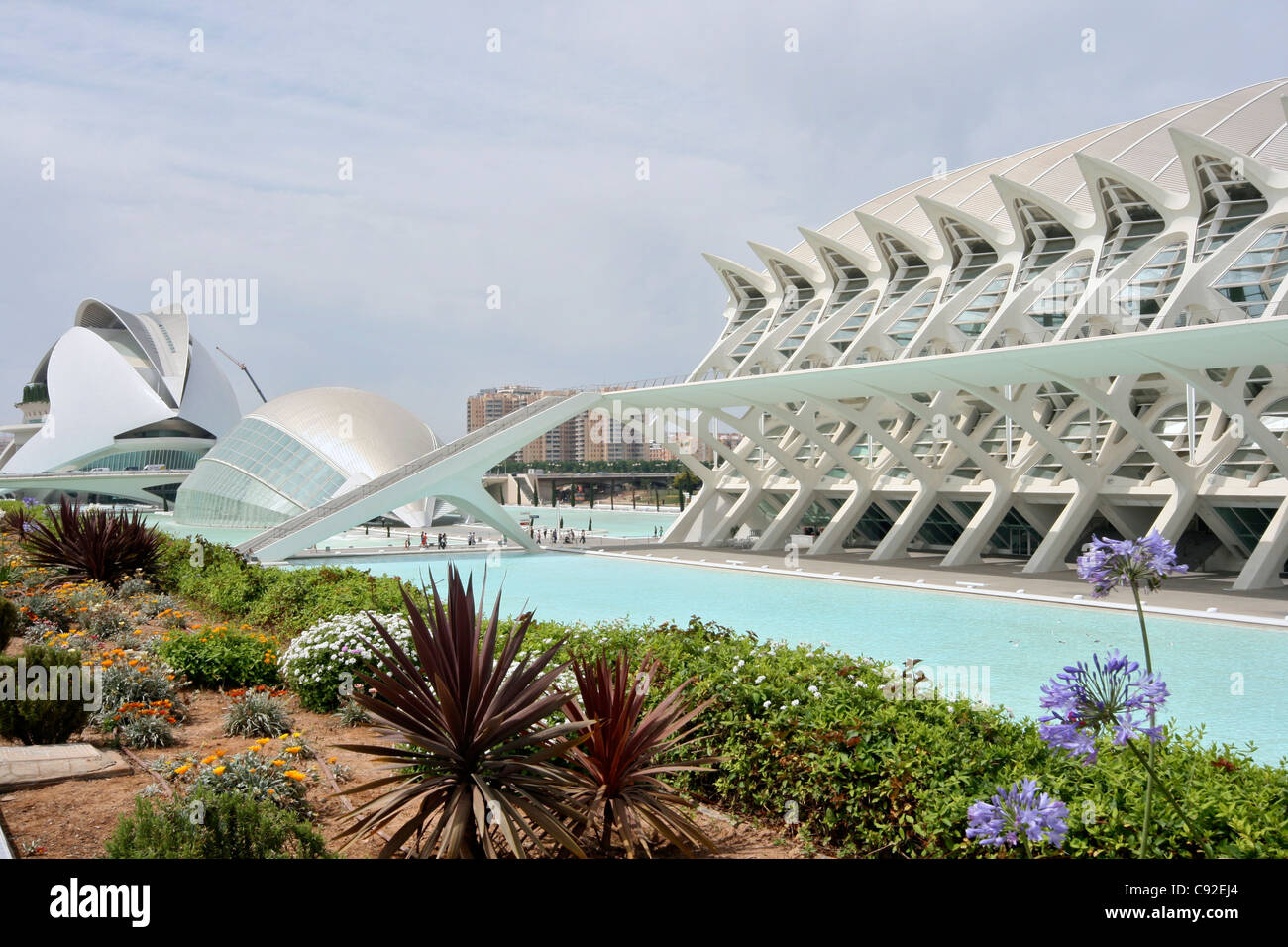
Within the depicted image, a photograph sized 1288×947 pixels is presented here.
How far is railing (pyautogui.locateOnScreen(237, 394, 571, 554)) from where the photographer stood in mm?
28359

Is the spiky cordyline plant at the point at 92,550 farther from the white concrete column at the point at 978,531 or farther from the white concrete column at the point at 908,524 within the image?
the white concrete column at the point at 908,524

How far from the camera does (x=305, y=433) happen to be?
3941 centimetres

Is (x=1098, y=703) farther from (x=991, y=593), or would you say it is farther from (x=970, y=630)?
(x=991, y=593)

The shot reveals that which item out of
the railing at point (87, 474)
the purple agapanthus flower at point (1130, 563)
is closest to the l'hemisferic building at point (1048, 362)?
the purple agapanthus flower at point (1130, 563)

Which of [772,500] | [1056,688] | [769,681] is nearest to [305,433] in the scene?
[772,500]

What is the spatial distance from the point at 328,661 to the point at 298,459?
31.3m

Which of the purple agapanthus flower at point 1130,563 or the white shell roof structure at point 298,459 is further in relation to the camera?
the white shell roof structure at point 298,459

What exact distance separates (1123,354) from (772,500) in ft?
61.0

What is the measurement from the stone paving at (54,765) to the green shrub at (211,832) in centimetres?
176

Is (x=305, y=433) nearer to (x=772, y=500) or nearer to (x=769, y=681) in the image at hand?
(x=772, y=500)

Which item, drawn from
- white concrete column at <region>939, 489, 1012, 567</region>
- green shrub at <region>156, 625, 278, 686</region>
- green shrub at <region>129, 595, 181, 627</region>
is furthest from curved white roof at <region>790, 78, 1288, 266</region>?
green shrub at <region>156, 625, 278, 686</region>

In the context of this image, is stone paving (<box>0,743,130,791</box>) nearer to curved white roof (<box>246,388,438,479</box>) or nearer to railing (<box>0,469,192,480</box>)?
curved white roof (<box>246,388,438,479</box>)

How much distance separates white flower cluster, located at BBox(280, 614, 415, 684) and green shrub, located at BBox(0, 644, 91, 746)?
174 centimetres

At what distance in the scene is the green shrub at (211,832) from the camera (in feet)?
15.4
